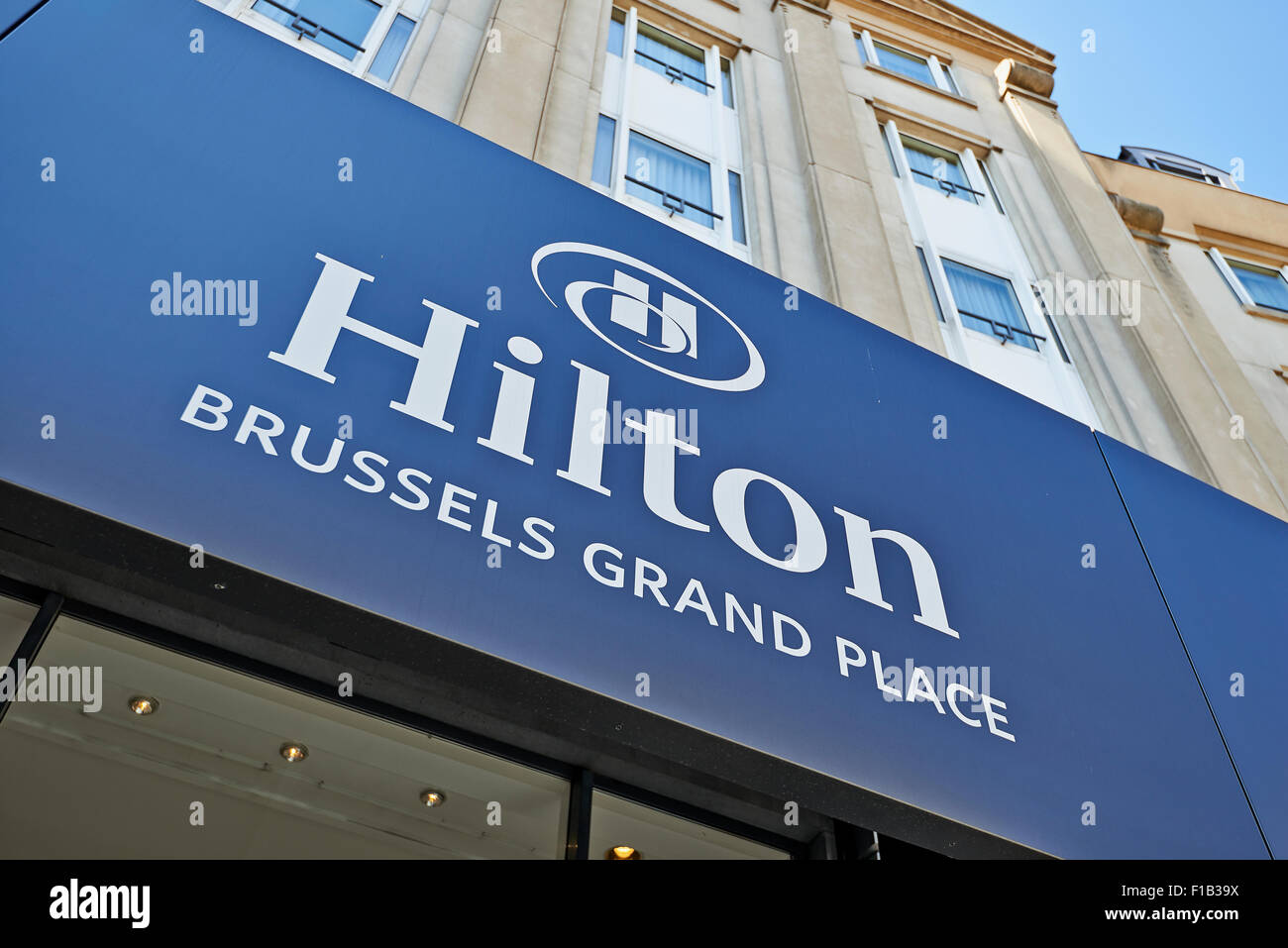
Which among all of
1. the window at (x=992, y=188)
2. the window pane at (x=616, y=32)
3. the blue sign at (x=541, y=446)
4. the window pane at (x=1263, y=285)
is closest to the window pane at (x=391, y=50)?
the window pane at (x=616, y=32)

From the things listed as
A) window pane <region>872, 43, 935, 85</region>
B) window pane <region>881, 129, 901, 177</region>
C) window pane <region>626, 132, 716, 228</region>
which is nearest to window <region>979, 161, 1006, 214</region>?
window pane <region>881, 129, 901, 177</region>

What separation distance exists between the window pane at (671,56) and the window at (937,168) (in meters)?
3.08

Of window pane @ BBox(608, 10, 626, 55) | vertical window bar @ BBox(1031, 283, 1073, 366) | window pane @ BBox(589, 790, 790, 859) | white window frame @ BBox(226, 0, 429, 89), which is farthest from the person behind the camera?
window pane @ BBox(608, 10, 626, 55)

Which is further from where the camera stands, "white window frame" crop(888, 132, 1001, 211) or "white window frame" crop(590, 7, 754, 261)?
"white window frame" crop(888, 132, 1001, 211)

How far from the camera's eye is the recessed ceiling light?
4309mm

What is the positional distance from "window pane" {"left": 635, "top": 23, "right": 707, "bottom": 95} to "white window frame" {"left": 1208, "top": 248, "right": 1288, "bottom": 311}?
8.89m

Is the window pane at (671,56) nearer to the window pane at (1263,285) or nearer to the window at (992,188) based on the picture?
the window at (992,188)

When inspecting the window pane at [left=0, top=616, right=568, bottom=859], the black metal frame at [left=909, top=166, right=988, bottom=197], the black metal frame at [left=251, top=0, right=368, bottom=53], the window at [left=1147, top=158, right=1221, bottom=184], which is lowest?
the window pane at [left=0, top=616, right=568, bottom=859]

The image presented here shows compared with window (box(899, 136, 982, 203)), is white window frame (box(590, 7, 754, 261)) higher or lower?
lower

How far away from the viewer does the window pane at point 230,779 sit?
159 inches

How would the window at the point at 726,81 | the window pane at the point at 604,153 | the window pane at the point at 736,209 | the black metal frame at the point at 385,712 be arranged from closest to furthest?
the black metal frame at the point at 385,712, the window pane at the point at 604,153, the window pane at the point at 736,209, the window at the point at 726,81

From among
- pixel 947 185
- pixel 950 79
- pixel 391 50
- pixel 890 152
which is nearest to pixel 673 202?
pixel 391 50

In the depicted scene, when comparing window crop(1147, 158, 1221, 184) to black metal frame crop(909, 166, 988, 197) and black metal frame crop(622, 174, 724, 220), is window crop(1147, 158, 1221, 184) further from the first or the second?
black metal frame crop(622, 174, 724, 220)

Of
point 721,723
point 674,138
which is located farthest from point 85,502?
point 674,138
